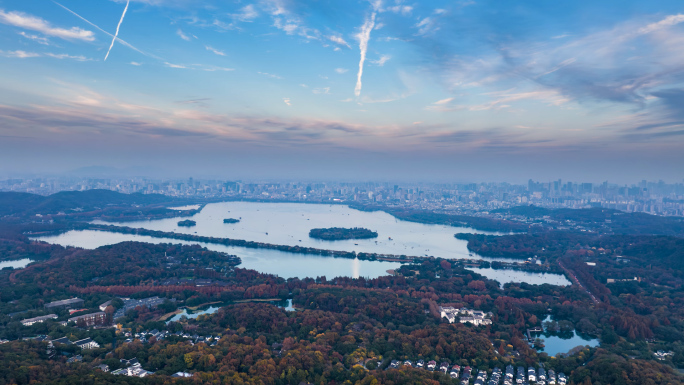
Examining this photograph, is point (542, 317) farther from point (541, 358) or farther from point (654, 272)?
point (654, 272)

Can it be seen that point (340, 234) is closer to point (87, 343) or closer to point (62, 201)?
point (87, 343)

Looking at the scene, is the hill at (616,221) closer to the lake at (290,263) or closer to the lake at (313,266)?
the lake at (313,266)

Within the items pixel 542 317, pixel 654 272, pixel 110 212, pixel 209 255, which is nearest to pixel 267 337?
pixel 542 317

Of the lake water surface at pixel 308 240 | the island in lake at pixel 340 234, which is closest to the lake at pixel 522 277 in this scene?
the lake water surface at pixel 308 240

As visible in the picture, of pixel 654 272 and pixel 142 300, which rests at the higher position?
pixel 654 272

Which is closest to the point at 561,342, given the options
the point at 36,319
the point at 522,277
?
the point at 522,277

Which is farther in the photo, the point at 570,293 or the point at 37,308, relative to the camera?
the point at 570,293

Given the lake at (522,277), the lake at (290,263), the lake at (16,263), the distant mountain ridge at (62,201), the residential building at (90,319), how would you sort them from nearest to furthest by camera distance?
the residential building at (90,319) → the lake at (522,277) → the lake at (16,263) → the lake at (290,263) → the distant mountain ridge at (62,201)
